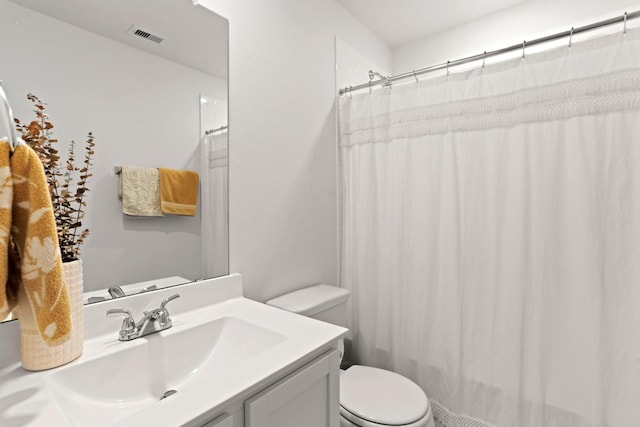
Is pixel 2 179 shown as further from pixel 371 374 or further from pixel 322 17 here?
pixel 322 17

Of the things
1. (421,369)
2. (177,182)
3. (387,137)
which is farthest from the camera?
(387,137)

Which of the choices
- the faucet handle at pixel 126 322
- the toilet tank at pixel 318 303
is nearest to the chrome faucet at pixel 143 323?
the faucet handle at pixel 126 322

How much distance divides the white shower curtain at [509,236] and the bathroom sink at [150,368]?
989 millimetres

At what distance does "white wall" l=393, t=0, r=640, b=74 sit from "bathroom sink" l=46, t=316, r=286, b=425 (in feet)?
7.77

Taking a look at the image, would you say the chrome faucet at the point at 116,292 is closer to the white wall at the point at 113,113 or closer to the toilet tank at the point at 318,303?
the white wall at the point at 113,113

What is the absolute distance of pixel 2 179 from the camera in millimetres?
561

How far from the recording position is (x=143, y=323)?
0.93 metres

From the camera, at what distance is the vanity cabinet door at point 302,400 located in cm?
70

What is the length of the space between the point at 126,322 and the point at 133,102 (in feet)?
2.26

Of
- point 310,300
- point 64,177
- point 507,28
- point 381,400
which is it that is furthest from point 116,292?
point 507,28

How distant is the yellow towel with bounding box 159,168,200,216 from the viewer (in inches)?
43.4

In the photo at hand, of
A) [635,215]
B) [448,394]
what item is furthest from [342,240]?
[635,215]

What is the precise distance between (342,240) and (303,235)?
0.35 meters

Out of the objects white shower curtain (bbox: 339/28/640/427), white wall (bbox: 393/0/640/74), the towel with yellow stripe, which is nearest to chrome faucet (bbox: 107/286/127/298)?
the towel with yellow stripe
